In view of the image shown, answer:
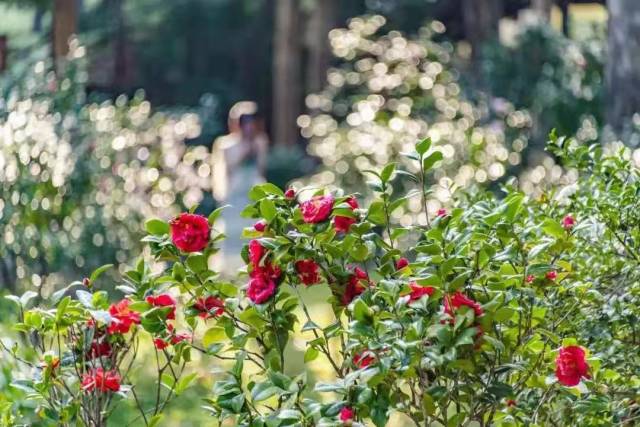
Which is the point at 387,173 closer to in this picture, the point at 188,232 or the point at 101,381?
the point at 188,232

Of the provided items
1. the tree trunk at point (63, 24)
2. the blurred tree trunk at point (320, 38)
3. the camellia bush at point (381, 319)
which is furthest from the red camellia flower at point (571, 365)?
the blurred tree trunk at point (320, 38)

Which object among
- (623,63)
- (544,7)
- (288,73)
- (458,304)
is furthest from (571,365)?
(288,73)

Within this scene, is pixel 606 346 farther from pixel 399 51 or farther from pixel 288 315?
pixel 399 51

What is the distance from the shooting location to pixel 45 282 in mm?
6922

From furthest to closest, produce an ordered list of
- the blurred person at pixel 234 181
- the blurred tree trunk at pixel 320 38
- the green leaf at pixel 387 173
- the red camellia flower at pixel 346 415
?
the blurred tree trunk at pixel 320 38, the blurred person at pixel 234 181, the green leaf at pixel 387 173, the red camellia flower at pixel 346 415

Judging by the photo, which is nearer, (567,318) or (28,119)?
(567,318)

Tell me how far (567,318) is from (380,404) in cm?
75

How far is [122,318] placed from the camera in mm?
3117

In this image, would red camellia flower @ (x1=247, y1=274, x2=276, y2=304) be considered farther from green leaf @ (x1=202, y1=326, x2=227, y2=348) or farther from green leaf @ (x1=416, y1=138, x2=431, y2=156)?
green leaf @ (x1=416, y1=138, x2=431, y2=156)

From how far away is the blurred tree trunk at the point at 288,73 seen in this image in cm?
2009

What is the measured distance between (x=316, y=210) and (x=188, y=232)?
11.5 inches

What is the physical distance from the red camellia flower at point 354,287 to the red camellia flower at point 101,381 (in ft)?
2.00

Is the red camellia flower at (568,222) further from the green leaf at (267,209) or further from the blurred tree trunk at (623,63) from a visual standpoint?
the blurred tree trunk at (623,63)

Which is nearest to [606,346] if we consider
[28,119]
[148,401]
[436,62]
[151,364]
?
[148,401]
